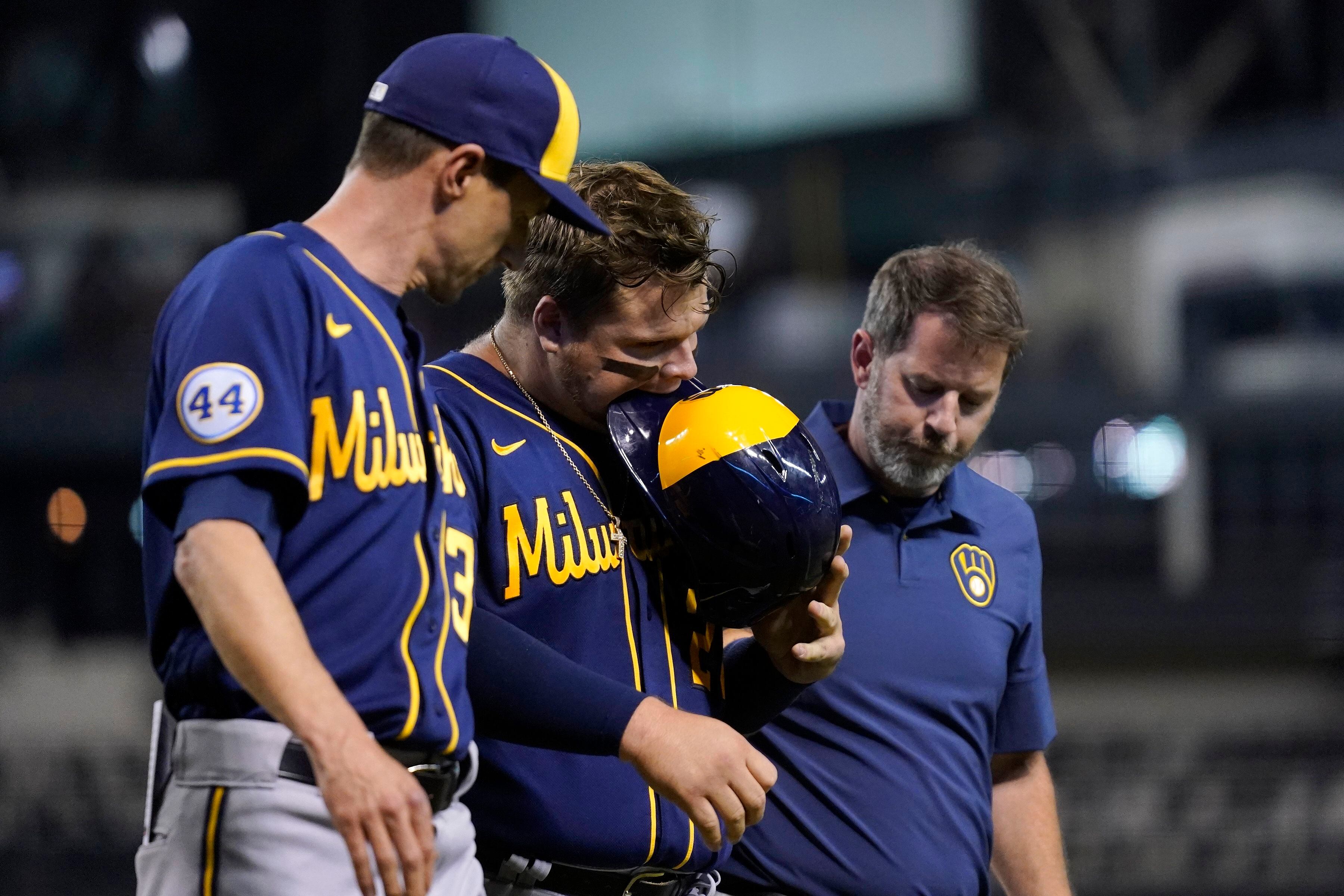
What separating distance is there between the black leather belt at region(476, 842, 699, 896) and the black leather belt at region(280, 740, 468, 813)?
0.86ft

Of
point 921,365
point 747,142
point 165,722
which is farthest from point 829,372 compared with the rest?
point 165,722

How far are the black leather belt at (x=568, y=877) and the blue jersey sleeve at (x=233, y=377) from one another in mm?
650

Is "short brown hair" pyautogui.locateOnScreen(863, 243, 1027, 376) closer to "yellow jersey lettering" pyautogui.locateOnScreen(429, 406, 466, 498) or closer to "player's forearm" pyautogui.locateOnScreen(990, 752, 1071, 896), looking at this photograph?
"player's forearm" pyautogui.locateOnScreen(990, 752, 1071, 896)

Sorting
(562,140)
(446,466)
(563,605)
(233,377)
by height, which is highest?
(562,140)

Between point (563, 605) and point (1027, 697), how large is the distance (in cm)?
108

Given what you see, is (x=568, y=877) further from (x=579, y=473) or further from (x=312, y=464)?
(x=312, y=464)

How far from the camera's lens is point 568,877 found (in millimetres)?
1739

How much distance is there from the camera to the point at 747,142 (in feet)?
59.7

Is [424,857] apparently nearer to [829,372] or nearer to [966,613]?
[966,613]

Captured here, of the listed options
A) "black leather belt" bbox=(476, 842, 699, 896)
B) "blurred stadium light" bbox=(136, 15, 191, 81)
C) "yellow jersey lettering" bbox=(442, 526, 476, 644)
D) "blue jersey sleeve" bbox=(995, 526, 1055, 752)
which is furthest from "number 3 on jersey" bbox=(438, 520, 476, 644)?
"blurred stadium light" bbox=(136, 15, 191, 81)

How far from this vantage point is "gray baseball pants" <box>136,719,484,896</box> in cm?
129

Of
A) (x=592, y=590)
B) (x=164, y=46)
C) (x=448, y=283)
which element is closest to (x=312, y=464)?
(x=448, y=283)

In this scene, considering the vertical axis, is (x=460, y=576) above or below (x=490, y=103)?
below

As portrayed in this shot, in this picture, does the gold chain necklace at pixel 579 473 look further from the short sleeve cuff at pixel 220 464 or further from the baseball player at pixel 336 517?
the short sleeve cuff at pixel 220 464
